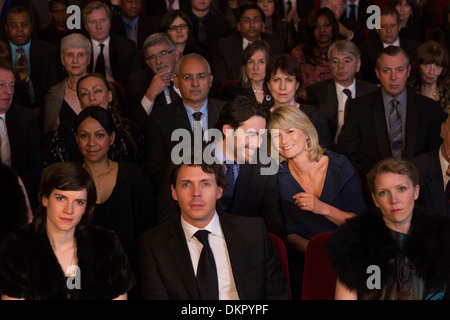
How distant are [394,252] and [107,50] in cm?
340

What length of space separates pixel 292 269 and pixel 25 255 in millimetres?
1270

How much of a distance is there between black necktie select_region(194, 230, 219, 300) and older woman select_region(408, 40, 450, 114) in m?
2.51

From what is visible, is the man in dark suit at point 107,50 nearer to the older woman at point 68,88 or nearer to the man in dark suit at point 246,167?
the older woman at point 68,88

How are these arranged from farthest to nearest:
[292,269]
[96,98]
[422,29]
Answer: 1. [422,29]
2. [96,98]
3. [292,269]

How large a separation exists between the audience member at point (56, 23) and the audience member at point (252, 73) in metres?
1.67

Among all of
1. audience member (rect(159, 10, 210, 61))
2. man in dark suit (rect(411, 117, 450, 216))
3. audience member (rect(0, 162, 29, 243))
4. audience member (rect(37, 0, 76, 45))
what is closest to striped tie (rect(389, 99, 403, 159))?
man in dark suit (rect(411, 117, 450, 216))

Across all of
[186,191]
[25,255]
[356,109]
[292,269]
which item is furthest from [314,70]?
[25,255]

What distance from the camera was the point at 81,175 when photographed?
2.71m

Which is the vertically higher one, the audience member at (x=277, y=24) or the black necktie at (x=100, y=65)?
the audience member at (x=277, y=24)

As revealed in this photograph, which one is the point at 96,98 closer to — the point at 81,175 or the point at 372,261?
the point at 81,175

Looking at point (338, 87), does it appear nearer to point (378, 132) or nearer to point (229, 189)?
point (378, 132)

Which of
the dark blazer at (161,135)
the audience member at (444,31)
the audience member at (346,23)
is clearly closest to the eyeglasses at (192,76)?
the dark blazer at (161,135)

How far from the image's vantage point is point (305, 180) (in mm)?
3420

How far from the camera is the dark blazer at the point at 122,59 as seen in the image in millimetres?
5305
